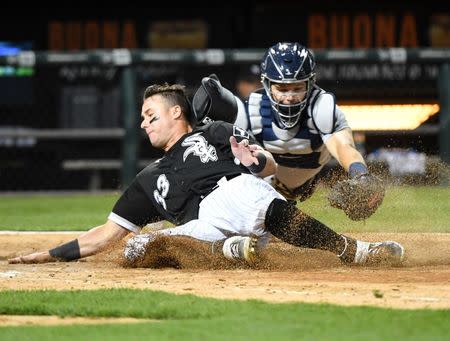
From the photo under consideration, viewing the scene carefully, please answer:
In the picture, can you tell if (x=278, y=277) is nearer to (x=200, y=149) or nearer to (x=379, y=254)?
(x=379, y=254)

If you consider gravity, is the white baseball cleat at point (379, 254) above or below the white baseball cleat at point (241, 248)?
below

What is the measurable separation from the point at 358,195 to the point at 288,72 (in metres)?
0.89

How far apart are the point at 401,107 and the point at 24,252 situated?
21.5 ft

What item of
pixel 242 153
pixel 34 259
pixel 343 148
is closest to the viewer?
pixel 242 153

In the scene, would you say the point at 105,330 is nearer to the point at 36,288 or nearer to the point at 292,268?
the point at 36,288

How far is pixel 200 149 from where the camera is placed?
6082mm

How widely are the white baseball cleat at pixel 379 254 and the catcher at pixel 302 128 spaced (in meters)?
0.24

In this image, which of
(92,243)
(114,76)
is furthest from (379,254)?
(114,76)

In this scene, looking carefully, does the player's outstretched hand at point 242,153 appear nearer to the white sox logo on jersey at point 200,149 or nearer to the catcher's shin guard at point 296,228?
the catcher's shin guard at point 296,228

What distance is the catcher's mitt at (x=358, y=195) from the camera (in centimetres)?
597

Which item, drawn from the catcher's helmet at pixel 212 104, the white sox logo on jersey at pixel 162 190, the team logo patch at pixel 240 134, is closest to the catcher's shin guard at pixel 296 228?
the team logo patch at pixel 240 134

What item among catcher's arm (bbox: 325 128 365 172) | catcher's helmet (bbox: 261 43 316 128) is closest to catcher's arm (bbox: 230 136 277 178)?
catcher's arm (bbox: 325 128 365 172)

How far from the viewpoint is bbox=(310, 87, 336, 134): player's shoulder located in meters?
6.60

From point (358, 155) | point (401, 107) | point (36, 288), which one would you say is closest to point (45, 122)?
point (401, 107)
